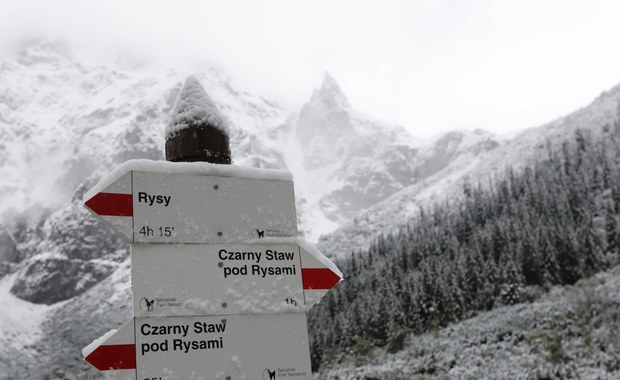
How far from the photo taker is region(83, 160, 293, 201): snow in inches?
149

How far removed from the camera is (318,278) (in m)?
4.14

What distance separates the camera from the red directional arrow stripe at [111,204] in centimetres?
371

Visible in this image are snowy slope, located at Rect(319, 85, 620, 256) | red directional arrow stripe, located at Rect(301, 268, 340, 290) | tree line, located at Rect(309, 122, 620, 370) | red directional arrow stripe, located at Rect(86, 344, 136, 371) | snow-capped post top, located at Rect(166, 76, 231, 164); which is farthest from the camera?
snowy slope, located at Rect(319, 85, 620, 256)

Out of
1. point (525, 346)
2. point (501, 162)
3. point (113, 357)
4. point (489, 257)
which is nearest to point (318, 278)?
point (113, 357)

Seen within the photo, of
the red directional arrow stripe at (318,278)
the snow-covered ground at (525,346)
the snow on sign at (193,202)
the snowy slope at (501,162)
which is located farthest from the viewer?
the snowy slope at (501,162)

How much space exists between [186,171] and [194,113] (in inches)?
18.5

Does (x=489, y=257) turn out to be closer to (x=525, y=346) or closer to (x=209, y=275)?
(x=525, y=346)

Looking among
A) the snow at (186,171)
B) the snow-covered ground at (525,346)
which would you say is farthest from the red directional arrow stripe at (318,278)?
the snow-covered ground at (525,346)

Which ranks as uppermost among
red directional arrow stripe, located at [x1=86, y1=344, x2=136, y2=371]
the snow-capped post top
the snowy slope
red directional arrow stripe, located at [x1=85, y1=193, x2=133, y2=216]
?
the snowy slope

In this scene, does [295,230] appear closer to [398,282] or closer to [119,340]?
[119,340]

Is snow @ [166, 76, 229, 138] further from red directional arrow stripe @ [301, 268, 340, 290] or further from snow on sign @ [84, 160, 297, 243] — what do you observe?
red directional arrow stripe @ [301, 268, 340, 290]

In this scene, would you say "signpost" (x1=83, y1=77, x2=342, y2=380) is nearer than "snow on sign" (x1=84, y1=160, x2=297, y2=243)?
Yes

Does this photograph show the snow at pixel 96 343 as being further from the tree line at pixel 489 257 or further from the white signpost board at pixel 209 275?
the tree line at pixel 489 257

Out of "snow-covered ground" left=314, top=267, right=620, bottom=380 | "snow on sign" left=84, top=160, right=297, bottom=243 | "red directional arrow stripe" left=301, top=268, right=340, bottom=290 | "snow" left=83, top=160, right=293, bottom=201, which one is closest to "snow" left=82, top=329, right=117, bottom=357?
"snow on sign" left=84, top=160, right=297, bottom=243
